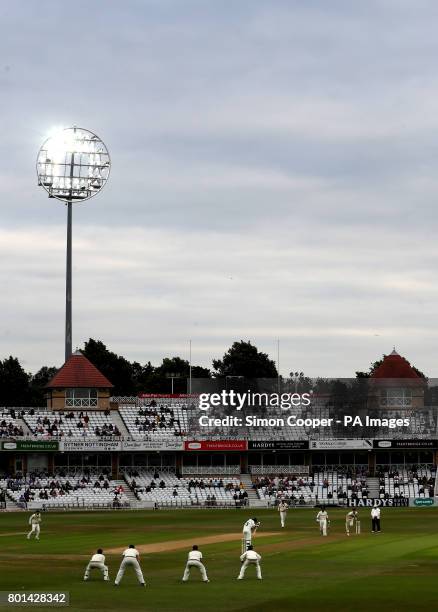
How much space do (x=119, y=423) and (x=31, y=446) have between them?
13457 millimetres

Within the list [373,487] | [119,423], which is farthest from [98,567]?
[119,423]

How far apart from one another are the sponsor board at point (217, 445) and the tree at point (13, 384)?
65.9 meters

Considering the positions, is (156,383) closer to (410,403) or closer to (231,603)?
(410,403)

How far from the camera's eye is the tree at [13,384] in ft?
583

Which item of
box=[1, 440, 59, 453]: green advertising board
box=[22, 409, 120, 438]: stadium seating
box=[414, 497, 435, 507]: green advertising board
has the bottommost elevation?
box=[414, 497, 435, 507]: green advertising board

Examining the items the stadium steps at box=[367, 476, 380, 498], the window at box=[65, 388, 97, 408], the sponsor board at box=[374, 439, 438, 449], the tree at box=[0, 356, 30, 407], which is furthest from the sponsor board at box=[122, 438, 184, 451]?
the tree at box=[0, 356, 30, 407]

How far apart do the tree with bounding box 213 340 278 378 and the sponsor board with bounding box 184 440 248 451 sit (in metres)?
69.3

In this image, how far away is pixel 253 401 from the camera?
120 metres

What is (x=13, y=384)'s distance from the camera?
179625 mm

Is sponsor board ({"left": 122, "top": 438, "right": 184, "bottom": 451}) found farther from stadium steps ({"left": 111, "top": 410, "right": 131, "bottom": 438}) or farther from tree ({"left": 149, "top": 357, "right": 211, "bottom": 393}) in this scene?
tree ({"left": 149, "top": 357, "right": 211, "bottom": 393})

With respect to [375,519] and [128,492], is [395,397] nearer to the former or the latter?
[128,492]

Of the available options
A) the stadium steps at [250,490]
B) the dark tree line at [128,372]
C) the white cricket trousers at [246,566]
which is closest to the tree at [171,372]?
the dark tree line at [128,372]

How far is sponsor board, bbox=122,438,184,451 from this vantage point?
11400 cm

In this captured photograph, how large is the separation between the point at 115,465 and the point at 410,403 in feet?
104
